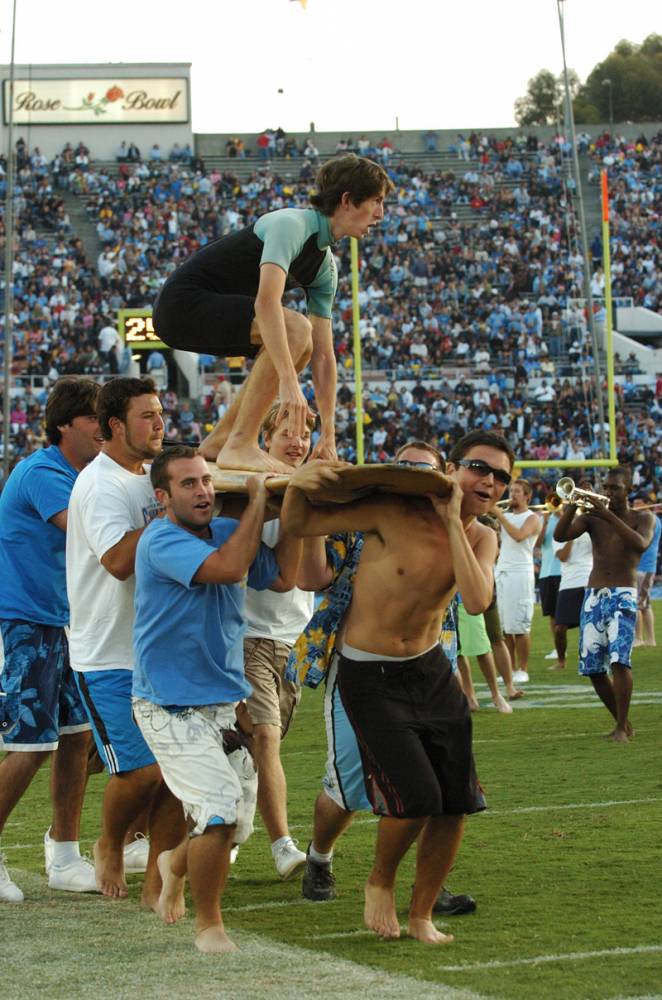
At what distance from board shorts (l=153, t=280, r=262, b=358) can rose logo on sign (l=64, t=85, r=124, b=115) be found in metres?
42.2

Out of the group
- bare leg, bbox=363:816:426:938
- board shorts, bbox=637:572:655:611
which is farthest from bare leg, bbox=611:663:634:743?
board shorts, bbox=637:572:655:611

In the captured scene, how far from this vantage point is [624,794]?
798 cm

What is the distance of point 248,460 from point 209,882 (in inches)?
64.1

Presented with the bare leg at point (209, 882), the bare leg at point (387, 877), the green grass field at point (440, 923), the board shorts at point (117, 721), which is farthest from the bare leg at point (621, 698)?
the bare leg at point (209, 882)

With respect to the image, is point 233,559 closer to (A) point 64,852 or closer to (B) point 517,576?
(A) point 64,852

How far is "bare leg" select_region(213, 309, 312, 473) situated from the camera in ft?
19.4

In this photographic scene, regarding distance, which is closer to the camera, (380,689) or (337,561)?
(380,689)

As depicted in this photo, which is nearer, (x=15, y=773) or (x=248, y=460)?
(x=248, y=460)

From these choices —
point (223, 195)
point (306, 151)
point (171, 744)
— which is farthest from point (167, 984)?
point (306, 151)

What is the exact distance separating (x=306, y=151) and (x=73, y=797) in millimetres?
39157

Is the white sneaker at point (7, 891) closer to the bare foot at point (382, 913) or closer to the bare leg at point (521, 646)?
the bare foot at point (382, 913)

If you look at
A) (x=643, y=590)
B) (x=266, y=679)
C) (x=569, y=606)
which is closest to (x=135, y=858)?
(x=266, y=679)

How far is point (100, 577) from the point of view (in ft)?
18.8

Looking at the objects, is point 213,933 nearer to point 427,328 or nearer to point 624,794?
point 624,794
